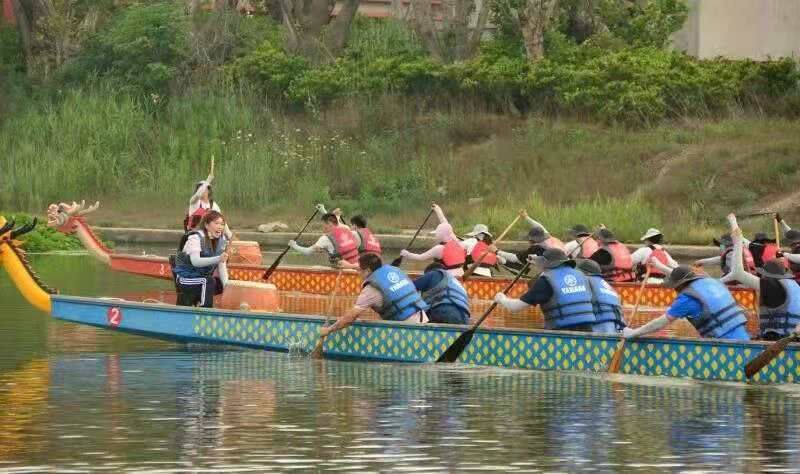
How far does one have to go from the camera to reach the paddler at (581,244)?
1146 inches

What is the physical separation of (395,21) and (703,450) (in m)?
39.9

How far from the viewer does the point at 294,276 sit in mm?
33938

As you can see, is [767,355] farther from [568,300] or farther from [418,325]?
[418,325]

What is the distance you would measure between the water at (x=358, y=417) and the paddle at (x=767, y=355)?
18cm

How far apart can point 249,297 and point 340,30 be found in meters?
30.5

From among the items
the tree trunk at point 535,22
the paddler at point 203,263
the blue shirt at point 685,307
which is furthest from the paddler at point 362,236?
the tree trunk at point 535,22

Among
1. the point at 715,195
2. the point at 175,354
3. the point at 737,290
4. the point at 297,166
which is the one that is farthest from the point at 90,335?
the point at 297,166

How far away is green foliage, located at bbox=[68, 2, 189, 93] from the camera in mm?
54750

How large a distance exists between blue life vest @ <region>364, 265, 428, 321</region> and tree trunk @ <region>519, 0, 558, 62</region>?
2732 centimetres

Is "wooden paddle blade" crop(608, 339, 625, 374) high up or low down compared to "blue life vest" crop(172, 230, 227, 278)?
down

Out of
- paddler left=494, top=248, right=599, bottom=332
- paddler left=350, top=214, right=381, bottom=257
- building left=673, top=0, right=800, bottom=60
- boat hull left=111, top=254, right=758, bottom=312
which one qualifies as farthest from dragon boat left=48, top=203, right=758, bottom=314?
building left=673, top=0, right=800, bottom=60

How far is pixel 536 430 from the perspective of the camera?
58.9ft

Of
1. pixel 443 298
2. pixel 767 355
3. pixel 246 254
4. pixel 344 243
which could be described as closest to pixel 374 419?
pixel 767 355

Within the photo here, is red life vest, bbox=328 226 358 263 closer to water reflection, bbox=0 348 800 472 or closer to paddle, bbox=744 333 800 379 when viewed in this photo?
water reflection, bbox=0 348 800 472
